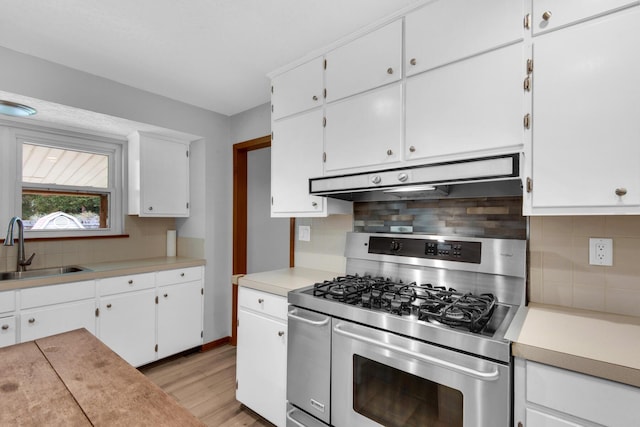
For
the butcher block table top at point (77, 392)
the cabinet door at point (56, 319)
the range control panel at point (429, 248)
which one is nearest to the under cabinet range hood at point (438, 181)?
the range control panel at point (429, 248)

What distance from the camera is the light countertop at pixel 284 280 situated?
1.96 metres

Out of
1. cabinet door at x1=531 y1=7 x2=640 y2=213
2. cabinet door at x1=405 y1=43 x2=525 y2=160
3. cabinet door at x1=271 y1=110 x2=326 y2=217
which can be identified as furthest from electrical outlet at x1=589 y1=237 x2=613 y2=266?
cabinet door at x1=271 y1=110 x2=326 y2=217

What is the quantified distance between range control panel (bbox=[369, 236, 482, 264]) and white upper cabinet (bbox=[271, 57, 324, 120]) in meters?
0.99

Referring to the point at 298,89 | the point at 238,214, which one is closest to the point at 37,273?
the point at 238,214

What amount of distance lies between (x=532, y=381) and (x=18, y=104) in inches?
131

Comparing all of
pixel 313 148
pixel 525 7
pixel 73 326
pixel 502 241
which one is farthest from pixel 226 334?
pixel 525 7

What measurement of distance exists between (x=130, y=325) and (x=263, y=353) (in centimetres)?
138

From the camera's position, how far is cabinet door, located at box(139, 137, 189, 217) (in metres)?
3.00

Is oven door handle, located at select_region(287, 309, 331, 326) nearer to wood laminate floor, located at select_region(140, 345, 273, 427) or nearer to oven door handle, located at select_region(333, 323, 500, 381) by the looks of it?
oven door handle, located at select_region(333, 323, 500, 381)

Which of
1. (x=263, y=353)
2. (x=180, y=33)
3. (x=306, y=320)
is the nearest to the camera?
(x=306, y=320)

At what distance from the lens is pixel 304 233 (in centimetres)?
261

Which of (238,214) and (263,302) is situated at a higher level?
(238,214)

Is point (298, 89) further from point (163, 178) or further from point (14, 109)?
point (14, 109)

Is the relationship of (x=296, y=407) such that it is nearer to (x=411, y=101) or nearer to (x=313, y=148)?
(x=313, y=148)
